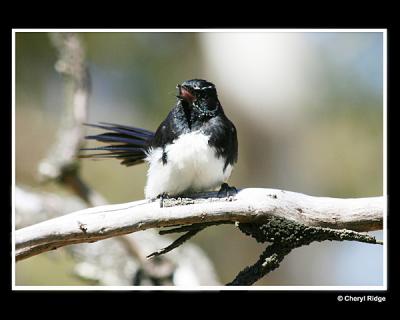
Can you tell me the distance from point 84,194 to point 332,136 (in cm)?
205

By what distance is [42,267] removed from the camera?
5156 millimetres

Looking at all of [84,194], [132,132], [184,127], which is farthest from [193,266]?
[184,127]

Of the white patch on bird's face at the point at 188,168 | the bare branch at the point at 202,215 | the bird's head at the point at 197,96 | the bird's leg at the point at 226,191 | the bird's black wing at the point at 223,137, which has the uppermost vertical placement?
the bird's head at the point at 197,96

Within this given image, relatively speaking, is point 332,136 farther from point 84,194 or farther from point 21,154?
point 21,154

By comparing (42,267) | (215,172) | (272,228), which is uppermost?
(215,172)

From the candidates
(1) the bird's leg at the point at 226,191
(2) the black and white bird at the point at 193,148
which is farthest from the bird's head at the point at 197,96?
(1) the bird's leg at the point at 226,191

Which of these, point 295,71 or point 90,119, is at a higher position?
point 295,71

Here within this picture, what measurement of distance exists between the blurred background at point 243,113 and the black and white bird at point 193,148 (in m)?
1.29

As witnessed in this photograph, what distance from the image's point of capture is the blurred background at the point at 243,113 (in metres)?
4.87

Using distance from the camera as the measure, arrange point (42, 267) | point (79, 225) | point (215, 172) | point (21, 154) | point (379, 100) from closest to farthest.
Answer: point (79, 225), point (215, 172), point (379, 100), point (21, 154), point (42, 267)

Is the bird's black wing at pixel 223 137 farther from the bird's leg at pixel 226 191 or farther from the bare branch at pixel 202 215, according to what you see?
the bare branch at pixel 202 215

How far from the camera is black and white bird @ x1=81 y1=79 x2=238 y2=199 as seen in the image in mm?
3475

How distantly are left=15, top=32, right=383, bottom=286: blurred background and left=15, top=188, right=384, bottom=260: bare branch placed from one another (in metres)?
1.13

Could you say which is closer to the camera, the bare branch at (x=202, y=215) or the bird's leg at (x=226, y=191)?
the bare branch at (x=202, y=215)
